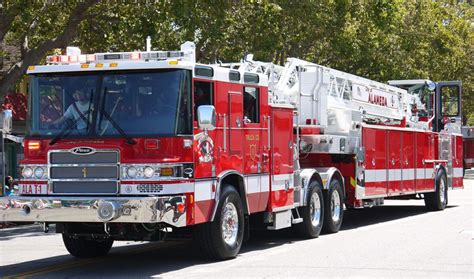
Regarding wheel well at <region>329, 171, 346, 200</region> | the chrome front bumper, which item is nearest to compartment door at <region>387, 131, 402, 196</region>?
wheel well at <region>329, 171, 346, 200</region>

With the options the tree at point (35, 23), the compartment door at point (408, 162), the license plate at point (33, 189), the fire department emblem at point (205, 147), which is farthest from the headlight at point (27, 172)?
the compartment door at point (408, 162)

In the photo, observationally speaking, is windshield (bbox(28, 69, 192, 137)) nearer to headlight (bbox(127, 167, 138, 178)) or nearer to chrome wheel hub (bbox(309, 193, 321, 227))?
headlight (bbox(127, 167, 138, 178))

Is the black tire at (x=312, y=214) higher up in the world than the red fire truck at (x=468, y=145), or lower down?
lower down

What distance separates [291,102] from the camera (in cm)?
1526

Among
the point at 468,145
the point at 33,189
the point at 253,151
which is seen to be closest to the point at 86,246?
the point at 33,189

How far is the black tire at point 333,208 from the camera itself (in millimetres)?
15664

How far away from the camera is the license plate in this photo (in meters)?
11.0

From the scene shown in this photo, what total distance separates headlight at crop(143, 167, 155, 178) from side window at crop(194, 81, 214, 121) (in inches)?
37.7

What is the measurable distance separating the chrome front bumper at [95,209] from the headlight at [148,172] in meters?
0.35

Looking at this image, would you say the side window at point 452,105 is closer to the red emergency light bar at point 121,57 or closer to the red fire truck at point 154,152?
the red fire truck at point 154,152

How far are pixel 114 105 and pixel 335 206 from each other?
646cm

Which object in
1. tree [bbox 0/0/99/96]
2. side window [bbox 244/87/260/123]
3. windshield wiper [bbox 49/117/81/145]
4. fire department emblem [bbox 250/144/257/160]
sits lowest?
fire department emblem [bbox 250/144/257/160]

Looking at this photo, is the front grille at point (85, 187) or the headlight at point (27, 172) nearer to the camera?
the front grille at point (85, 187)

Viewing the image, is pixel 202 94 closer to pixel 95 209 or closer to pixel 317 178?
pixel 95 209
